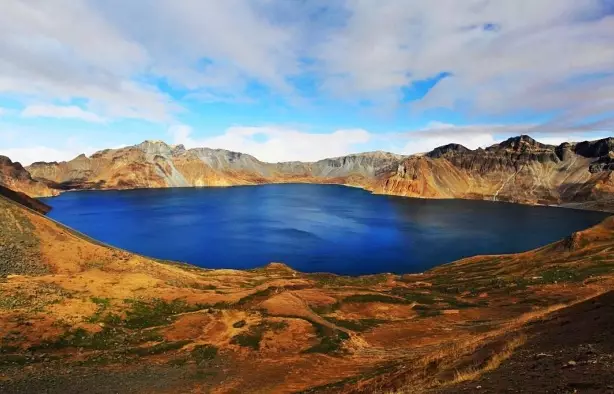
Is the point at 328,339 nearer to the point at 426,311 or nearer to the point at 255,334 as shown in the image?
the point at 255,334

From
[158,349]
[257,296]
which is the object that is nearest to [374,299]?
[257,296]

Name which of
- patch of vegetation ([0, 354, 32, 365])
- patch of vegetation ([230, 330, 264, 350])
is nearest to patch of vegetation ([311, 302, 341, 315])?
patch of vegetation ([230, 330, 264, 350])

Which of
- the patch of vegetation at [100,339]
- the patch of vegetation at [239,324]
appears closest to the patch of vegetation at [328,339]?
the patch of vegetation at [239,324]

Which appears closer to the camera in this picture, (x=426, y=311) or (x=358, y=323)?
(x=358, y=323)

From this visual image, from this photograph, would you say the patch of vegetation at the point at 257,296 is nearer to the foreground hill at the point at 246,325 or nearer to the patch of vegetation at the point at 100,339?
the foreground hill at the point at 246,325

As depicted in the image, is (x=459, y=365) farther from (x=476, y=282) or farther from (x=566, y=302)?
(x=476, y=282)

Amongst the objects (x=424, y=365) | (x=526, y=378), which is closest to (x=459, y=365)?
(x=424, y=365)
